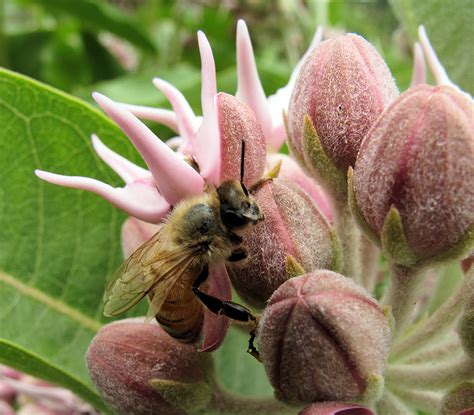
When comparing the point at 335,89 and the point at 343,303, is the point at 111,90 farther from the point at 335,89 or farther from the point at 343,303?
the point at 343,303

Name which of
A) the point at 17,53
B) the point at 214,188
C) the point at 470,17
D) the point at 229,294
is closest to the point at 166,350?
the point at 229,294

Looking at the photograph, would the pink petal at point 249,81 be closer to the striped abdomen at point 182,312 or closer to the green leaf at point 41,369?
the striped abdomen at point 182,312

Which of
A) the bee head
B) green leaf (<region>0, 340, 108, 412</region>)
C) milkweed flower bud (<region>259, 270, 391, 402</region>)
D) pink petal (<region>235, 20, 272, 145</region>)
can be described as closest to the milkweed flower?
pink petal (<region>235, 20, 272, 145</region>)

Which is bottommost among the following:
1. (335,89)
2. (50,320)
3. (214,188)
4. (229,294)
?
(50,320)

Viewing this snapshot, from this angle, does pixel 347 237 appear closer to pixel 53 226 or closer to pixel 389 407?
pixel 389 407

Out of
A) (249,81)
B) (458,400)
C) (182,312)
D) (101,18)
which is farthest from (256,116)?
(101,18)

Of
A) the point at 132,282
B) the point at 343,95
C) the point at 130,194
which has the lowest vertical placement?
the point at 132,282
